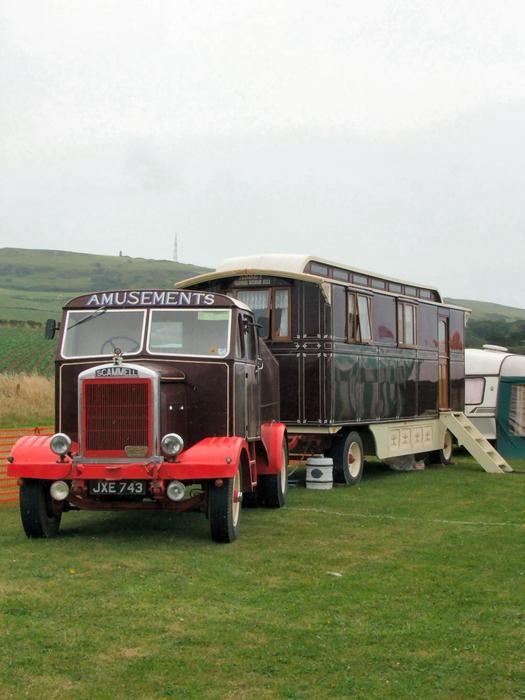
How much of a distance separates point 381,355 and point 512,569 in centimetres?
974

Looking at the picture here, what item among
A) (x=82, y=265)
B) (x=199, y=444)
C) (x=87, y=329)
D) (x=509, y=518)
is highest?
(x=82, y=265)

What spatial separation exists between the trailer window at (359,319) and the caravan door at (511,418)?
8392 mm

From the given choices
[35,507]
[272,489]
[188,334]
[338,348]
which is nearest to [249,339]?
[188,334]

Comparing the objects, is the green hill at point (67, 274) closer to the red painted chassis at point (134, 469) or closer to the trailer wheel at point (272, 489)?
the trailer wheel at point (272, 489)

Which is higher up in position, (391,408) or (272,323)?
(272,323)

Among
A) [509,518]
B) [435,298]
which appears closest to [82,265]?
[435,298]

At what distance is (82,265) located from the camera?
135m

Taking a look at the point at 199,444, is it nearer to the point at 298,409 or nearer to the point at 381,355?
the point at 298,409

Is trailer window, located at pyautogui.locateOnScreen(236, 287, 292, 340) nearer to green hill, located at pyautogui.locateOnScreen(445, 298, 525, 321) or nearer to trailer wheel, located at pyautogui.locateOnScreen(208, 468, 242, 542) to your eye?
trailer wheel, located at pyautogui.locateOnScreen(208, 468, 242, 542)

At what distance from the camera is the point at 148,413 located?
10.5 metres

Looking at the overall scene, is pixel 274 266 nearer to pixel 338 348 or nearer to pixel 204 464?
pixel 338 348

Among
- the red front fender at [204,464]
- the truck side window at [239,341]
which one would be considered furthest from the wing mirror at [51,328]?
the red front fender at [204,464]

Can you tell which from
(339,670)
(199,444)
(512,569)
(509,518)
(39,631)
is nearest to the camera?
(339,670)

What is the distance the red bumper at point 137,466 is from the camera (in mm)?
10391
